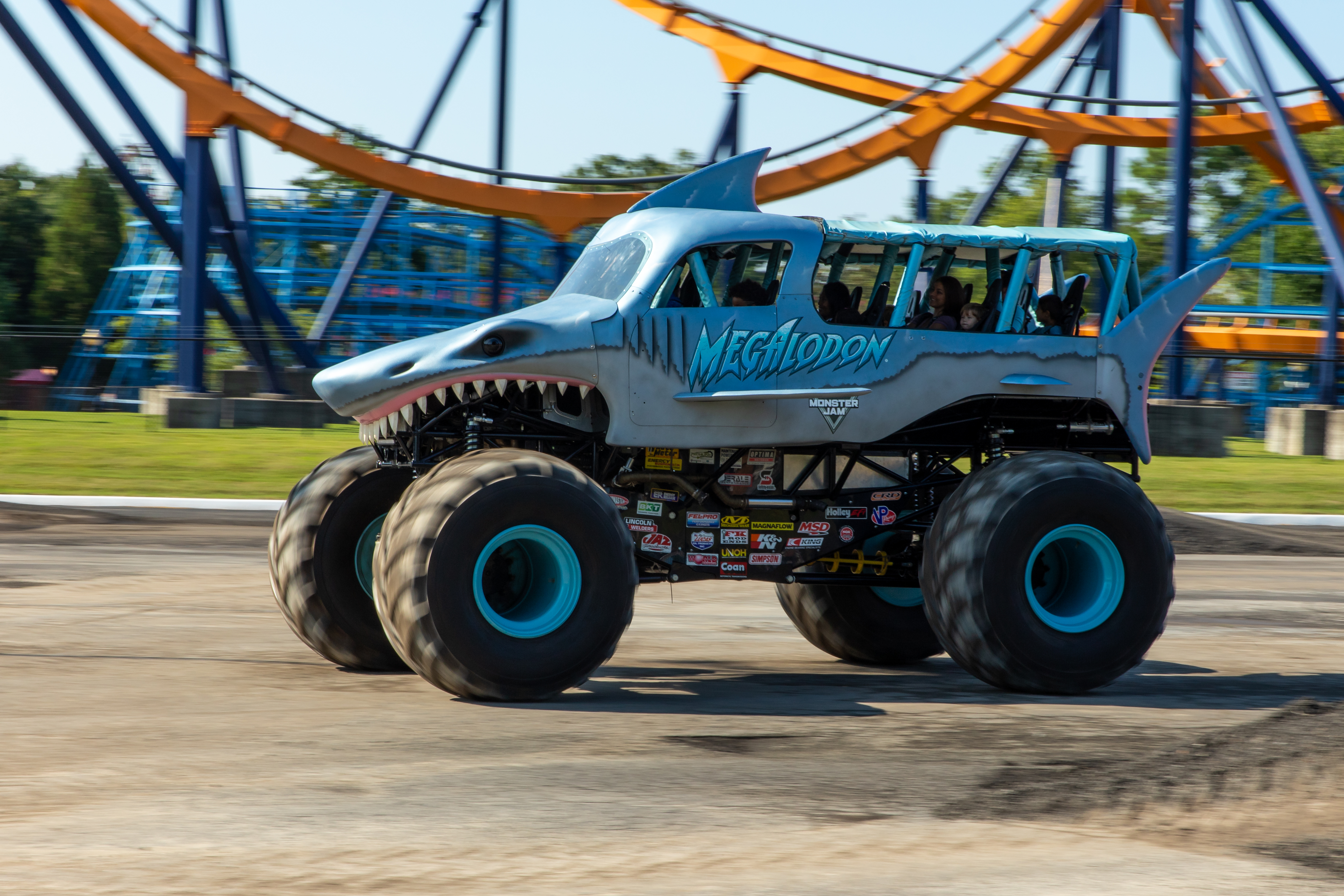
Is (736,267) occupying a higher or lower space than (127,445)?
higher

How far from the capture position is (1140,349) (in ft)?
27.6

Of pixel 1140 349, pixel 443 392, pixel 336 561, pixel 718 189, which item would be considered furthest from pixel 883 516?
pixel 336 561

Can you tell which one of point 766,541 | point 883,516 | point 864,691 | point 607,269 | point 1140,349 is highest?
point 607,269

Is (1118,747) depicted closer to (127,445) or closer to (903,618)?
(903,618)

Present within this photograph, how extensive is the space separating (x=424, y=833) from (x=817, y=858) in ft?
4.31

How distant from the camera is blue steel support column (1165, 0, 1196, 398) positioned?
27562 mm

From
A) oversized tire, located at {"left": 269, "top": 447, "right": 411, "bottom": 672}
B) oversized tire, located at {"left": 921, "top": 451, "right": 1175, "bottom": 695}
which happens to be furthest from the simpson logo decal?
oversized tire, located at {"left": 269, "top": 447, "right": 411, "bottom": 672}

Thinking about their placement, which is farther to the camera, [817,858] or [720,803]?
[720,803]

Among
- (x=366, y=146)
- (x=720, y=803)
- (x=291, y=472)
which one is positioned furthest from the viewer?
(x=366, y=146)

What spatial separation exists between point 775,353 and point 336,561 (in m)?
2.71

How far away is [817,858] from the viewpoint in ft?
15.2

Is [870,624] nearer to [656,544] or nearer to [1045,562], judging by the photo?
[1045,562]

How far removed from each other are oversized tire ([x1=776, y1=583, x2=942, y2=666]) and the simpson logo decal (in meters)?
1.46

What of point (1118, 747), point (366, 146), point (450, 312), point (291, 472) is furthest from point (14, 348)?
point (1118, 747)
